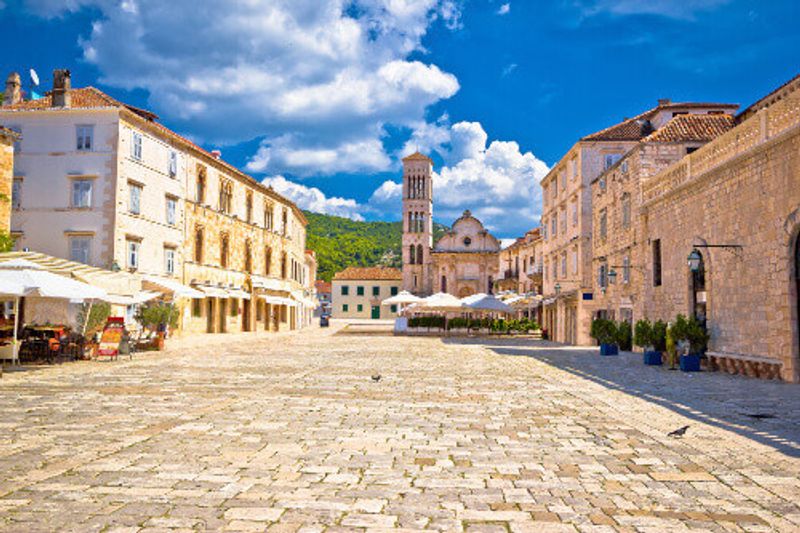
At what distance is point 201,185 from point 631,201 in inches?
923

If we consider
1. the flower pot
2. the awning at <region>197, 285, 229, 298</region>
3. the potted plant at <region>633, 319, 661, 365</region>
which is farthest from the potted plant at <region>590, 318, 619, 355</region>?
the awning at <region>197, 285, 229, 298</region>

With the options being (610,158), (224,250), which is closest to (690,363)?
(610,158)

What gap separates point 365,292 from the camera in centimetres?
9319

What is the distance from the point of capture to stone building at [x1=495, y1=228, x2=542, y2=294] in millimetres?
50750

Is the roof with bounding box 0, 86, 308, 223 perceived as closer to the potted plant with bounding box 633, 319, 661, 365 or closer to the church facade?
the potted plant with bounding box 633, 319, 661, 365

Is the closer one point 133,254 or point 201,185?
point 133,254

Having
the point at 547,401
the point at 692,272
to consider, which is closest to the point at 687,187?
the point at 692,272

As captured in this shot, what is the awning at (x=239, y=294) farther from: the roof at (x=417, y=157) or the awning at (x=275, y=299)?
the roof at (x=417, y=157)

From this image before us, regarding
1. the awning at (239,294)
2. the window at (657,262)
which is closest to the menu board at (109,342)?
the window at (657,262)

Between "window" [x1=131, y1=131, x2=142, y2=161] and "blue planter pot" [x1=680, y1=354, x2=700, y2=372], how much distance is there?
24.2m

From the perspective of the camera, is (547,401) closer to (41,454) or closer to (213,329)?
(41,454)

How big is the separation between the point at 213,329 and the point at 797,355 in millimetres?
31084

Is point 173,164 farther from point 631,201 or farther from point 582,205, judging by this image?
point 631,201

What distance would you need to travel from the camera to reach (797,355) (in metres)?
13.3
